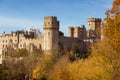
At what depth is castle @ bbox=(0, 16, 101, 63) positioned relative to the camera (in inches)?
2739

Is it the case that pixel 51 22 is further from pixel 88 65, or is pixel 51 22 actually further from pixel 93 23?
pixel 88 65

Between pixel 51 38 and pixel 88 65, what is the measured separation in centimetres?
3458

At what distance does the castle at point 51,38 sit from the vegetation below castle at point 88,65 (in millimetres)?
4501

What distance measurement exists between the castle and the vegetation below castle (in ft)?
14.8

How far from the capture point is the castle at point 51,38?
69.6m

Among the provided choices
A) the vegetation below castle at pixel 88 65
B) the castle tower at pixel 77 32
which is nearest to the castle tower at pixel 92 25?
the castle tower at pixel 77 32

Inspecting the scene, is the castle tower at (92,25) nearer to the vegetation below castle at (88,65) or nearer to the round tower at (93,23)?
the round tower at (93,23)

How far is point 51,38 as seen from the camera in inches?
2736

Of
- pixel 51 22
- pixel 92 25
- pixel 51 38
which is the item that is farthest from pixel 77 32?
pixel 51 22

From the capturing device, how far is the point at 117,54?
22.0m

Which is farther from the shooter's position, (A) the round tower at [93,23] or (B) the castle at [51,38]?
(A) the round tower at [93,23]

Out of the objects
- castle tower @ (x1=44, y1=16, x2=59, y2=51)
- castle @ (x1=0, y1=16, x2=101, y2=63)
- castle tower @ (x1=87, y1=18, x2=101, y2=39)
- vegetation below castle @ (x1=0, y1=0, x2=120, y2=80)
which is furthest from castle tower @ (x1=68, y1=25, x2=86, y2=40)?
vegetation below castle @ (x1=0, y1=0, x2=120, y2=80)

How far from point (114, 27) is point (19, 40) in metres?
62.4

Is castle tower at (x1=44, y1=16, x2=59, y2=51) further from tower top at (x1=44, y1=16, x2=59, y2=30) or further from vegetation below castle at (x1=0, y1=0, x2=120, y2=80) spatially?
vegetation below castle at (x1=0, y1=0, x2=120, y2=80)
